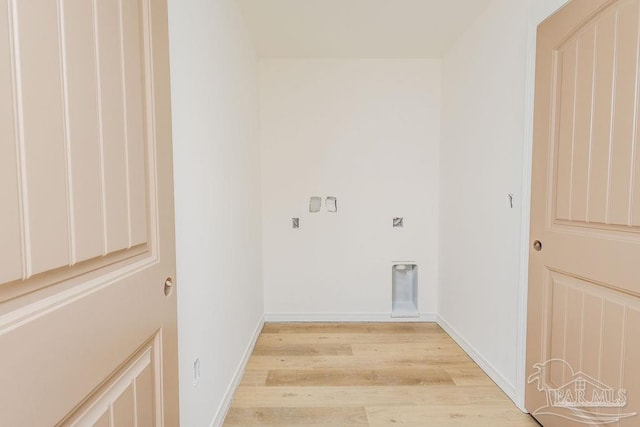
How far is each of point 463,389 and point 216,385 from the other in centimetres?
154

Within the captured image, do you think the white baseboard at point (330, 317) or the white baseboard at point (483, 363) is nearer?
the white baseboard at point (483, 363)

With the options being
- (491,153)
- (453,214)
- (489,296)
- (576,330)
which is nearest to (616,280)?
(576,330)

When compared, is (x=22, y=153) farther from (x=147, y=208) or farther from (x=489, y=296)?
(x=489, y=296)

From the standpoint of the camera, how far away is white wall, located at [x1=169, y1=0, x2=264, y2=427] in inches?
50.8

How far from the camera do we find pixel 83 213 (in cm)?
60

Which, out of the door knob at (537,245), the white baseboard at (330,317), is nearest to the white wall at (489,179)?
the door knob at (537,245)

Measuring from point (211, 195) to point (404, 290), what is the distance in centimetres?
235

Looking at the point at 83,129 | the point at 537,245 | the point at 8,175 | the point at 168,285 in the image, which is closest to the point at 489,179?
the point at 537,245

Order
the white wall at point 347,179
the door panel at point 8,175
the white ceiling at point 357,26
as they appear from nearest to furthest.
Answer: the door panel at point 8,175
the white ceiling at point 357,26
the white wall at point 347,179

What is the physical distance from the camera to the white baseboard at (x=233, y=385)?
173cm

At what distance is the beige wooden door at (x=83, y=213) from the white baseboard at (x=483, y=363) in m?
1.98

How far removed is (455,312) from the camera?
2799 millimetres

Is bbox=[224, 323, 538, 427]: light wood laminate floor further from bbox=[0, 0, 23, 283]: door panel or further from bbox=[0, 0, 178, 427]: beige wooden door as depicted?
bbox=[0, 0, 23, 283]: door panel

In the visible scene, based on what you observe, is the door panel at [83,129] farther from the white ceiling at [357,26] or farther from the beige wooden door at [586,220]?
the white ceiling at [357,26]
